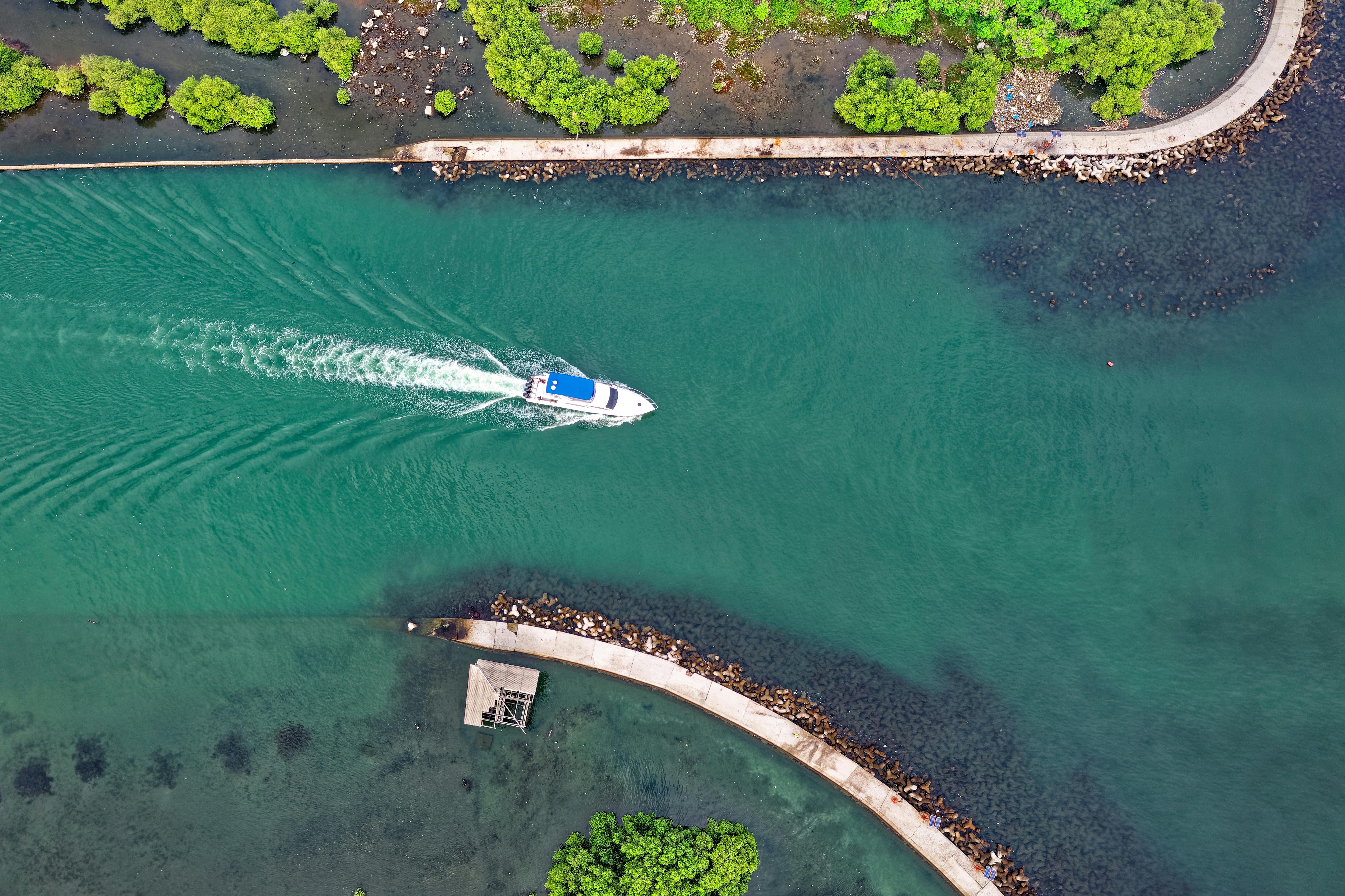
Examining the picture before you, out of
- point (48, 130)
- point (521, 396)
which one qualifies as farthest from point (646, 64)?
point (48, 130)

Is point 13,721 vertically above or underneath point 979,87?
underneath

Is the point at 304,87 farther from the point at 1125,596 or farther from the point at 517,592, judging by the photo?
the point at 1125,596

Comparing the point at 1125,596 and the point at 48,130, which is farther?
the point at 48,130

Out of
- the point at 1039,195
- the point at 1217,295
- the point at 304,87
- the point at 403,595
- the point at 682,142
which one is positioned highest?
the point at 304,87

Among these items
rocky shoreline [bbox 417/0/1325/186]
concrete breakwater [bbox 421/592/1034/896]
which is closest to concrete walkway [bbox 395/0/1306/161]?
rocky shoreline [bbox 417/0/1325/186]

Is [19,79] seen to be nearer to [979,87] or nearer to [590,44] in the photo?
[590,44]

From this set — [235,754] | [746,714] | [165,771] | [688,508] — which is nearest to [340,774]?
[235,754]

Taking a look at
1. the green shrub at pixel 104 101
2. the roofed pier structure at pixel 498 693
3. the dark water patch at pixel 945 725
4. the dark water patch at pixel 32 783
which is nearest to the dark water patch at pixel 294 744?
the dark water patch at pixel 945 725

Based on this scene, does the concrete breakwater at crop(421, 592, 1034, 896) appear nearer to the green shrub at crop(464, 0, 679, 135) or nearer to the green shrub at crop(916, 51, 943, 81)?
the green shrub at crop(464, 0, 679, 135)
